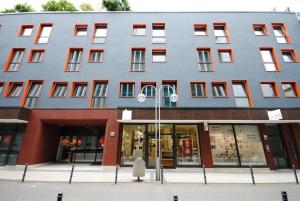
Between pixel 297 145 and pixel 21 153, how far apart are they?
78.2 feet

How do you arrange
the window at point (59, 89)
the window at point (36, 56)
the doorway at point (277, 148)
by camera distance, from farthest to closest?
the window at point (36, 56)
the window at point (59, 89)
the doorway at point (277, 148)

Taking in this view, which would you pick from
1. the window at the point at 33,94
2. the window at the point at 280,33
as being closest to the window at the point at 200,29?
the window at the point at 280,33

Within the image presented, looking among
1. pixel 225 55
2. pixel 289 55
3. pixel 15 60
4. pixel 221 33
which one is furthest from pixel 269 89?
pixel 15 60

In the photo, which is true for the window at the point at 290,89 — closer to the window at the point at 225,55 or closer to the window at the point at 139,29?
the window at the point at 225,55

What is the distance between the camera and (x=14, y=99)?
14.9 metres

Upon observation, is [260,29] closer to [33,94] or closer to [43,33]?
[43,33]

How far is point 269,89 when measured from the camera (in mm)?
15578

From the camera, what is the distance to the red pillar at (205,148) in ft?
42.3

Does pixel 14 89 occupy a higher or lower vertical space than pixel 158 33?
lower

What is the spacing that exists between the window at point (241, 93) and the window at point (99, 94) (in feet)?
41.7

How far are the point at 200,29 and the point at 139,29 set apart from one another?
23.7 feet

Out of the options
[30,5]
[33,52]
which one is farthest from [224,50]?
[30,5]

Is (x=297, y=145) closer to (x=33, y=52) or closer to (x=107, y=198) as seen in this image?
(x=107, y=198)

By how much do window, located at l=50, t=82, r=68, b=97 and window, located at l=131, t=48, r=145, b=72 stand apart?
704 centimetres
